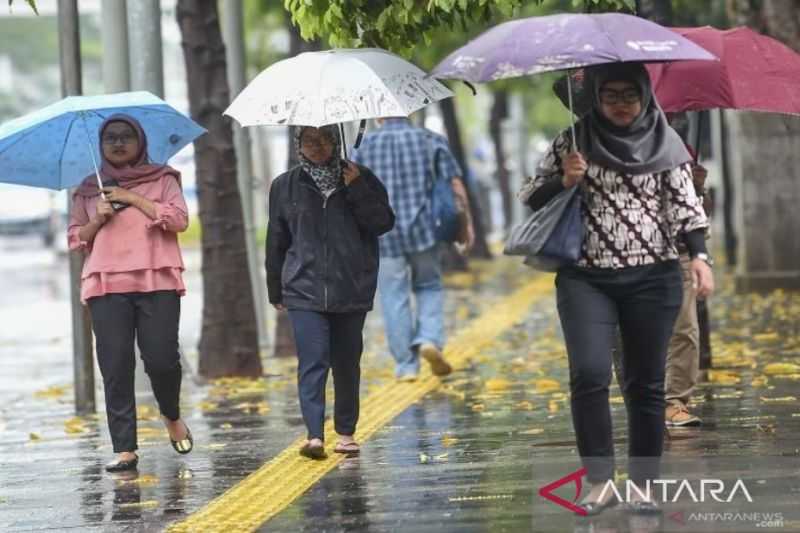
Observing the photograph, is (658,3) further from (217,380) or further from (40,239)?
(40,239)

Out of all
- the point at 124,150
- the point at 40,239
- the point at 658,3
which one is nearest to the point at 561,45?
the point at 124,150

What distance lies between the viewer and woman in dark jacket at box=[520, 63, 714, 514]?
291 inches

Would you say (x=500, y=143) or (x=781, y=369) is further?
(x=500, y=143)

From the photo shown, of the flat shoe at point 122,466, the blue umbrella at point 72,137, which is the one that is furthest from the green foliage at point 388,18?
the flat shoe at point 122,466

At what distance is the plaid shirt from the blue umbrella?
3081mm

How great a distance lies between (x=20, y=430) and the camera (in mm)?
12180

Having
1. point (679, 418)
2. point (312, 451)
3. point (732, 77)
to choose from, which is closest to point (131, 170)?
point (312, 451)

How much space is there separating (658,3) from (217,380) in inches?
165

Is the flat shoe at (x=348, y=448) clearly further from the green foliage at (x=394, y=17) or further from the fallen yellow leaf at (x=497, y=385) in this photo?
the fallen yellow leaf at (x=497, y=385)

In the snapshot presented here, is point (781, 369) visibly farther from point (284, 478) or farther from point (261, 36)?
point (261, 36)

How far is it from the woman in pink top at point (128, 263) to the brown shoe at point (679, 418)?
A: 8.06ft

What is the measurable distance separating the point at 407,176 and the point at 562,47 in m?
6.11

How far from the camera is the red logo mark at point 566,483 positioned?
756 centimetres

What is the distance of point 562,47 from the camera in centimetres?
707
